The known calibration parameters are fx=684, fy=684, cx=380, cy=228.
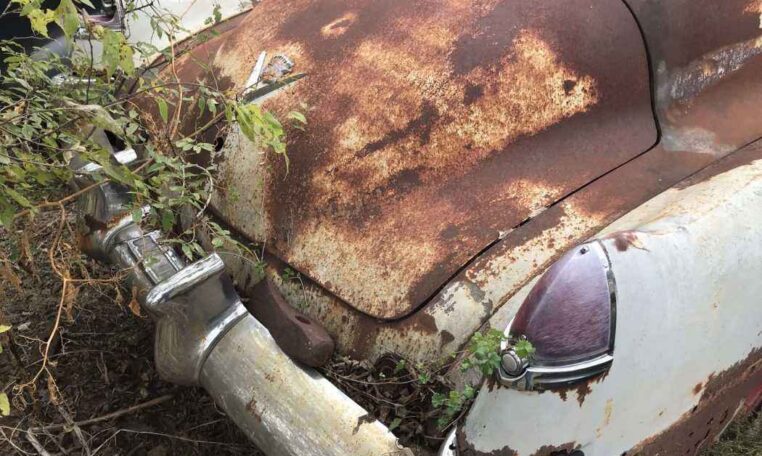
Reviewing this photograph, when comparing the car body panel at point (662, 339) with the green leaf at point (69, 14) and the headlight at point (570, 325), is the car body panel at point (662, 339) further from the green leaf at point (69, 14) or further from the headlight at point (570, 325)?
the green leaf at point (69, 14)

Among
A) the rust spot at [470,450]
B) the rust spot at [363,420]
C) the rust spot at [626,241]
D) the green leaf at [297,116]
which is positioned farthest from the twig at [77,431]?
the rust spot at [626,241]

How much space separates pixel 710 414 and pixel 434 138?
95 centimetres

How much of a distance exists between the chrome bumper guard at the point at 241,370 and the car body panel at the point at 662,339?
288 mm

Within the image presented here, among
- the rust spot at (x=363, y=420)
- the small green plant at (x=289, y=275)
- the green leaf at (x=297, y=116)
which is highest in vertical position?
the green leaf at (x=297, y=116)

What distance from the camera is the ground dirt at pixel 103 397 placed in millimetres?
2180

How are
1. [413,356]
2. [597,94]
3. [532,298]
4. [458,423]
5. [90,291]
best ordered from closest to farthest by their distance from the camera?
1. [532,298]
2. [458,423]
3. [413,356]
4. [597,94]
5. [90,291]

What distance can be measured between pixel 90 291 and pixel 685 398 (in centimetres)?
225

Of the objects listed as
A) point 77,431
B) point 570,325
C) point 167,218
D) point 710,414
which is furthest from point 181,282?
point 710,414

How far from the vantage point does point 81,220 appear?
2.07 m

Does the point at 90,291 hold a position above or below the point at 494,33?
below

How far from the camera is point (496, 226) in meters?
1.69

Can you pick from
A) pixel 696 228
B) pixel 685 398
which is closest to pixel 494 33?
pixel 696 228

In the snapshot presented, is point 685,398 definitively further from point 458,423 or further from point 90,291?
point 90,291

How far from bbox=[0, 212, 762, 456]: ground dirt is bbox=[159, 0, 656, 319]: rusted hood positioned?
59cm
